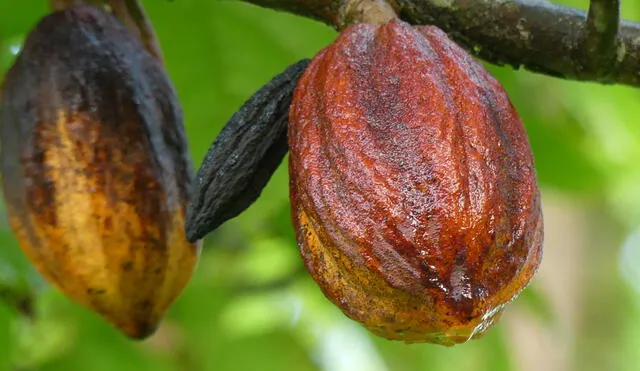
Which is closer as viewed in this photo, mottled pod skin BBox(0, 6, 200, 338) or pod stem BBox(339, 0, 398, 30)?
pod stem BBox(339, 0, 398, 30)

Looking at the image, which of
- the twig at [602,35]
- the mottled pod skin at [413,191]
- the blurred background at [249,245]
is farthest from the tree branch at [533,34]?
the blurred background at [249,245]

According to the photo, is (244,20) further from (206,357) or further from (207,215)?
(207,215)

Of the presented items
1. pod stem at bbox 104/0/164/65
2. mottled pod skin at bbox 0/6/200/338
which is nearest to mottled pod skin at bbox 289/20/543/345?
mottled pod skin at bbox 0/6/200/338

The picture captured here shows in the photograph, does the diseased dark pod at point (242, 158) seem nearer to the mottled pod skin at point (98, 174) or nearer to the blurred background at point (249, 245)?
the mottled pod skin at point (98, 174)

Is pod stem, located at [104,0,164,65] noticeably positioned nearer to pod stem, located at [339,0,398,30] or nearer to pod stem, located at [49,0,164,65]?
pod stem, located at [49,0,164,65]

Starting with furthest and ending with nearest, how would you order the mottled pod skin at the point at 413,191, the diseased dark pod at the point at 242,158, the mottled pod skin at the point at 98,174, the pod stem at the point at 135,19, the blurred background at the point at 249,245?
the blurred background at the point at 249,245
the pod stem at the point at 135,19
the mottled pod skin at the point at 98,174
the diseased dark pod at the point at 242,158
the mottled pod skin at the point at 413,191

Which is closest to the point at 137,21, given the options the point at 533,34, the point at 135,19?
the point at 135,19

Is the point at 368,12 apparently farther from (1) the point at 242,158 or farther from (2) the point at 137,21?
(2) the point at 137,21
